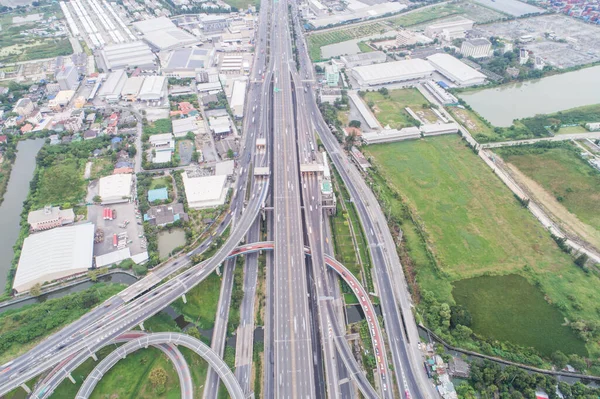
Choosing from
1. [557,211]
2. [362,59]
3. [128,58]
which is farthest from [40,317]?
[362,59]

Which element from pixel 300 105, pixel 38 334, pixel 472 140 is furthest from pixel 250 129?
pixel 38 334

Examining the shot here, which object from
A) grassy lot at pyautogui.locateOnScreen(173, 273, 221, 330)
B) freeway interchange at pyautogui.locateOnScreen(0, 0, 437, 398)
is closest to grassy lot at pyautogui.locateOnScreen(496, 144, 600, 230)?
freeway interchange at pyautogui.locateOnScreen(0, 0, 437, 398)

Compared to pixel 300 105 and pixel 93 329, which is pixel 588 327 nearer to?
pixel 93 329

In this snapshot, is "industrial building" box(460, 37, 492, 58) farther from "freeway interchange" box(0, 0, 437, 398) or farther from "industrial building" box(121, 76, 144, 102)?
"industrial building" box(121, 76, 144, 102)

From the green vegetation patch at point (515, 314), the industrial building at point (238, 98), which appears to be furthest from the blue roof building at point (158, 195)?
the green vegetation patch at point (515, 314)

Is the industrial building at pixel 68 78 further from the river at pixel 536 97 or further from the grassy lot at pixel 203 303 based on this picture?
the river at pixel 536 97
